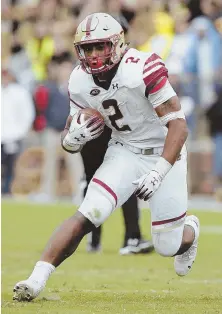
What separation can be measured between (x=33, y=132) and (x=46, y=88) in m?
0.82

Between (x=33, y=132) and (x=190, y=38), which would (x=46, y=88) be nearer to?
(x=33, y=132)

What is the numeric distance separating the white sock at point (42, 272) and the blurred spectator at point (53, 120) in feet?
27.5

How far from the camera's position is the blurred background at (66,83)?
43.3ft

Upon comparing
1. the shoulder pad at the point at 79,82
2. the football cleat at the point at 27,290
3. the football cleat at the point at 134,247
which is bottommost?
the football cleat at the point at 134,247

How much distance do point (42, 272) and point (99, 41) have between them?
52.2 inches

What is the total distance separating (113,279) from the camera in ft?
22.3

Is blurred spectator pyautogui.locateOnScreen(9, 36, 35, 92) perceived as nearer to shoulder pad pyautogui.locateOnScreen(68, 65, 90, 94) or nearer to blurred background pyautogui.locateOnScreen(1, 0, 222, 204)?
blurred background pyautogui.locateOnScreen(1, 0, 222, 204)

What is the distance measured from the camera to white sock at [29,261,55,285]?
5367 mm

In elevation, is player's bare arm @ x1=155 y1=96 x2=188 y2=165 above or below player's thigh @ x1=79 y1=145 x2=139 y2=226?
above

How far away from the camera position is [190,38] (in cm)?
1319

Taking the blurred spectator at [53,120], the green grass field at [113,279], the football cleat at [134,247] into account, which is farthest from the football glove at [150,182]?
the blurred spectator at [53,120]

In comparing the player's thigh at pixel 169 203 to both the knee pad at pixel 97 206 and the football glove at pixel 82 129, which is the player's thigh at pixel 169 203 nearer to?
the knee pad at pixel 97 206

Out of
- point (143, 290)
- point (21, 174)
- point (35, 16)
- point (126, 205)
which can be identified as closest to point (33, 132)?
point (21, 174)

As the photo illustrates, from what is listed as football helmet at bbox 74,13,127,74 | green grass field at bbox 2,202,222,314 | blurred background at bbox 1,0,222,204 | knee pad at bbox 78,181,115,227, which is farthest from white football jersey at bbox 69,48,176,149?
blurred background at bbox 1,0,222,204
